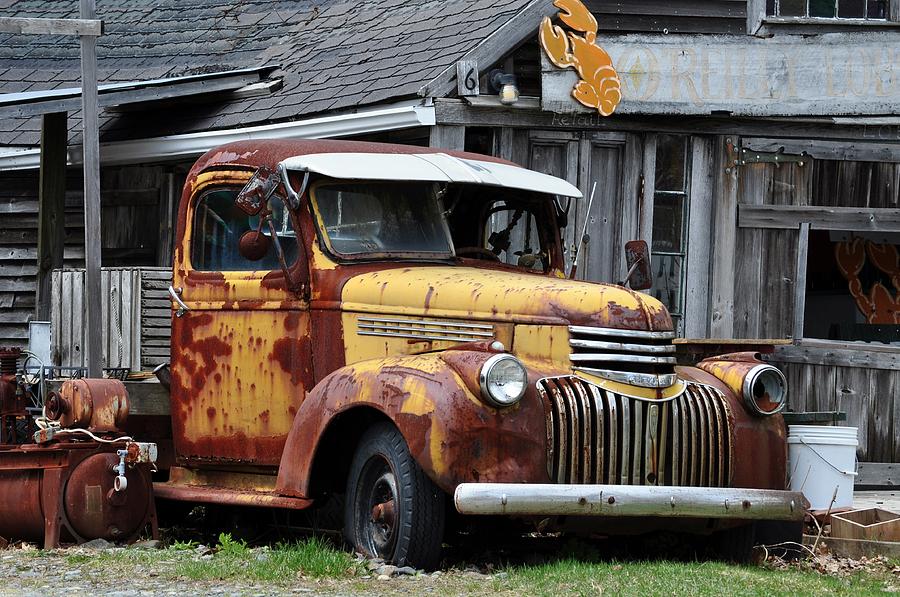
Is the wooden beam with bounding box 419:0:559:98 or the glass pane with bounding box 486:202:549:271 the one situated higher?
the wooden beam with bounding box 419:0:559:98

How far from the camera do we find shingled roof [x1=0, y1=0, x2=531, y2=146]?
462 inches

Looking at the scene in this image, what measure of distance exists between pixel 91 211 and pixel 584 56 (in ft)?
12.5

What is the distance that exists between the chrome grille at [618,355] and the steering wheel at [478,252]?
1.29 m

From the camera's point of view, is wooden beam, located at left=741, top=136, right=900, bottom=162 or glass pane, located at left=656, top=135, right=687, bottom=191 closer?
glass pane, located at left=656, top=135, right=687, bottom=191

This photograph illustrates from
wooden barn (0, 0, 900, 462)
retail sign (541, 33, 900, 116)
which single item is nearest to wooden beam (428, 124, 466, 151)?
wooden barn (0, 0, 900, 462)

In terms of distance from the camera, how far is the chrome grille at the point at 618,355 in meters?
6.68

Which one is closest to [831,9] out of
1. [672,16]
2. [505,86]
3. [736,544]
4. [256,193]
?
[672,16]

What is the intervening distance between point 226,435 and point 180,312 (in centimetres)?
76

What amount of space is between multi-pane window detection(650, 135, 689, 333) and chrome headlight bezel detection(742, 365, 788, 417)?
178 inches

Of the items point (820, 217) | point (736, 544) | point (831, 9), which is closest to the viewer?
point (736, 544)

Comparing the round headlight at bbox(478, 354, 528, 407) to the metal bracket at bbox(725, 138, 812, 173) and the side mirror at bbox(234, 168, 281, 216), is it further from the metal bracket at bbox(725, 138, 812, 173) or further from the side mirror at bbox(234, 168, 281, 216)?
the metal bracket at bbox(725, 138, 812, 173)

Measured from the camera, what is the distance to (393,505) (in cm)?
657

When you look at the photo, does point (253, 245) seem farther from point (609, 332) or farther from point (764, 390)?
point (764, 390)

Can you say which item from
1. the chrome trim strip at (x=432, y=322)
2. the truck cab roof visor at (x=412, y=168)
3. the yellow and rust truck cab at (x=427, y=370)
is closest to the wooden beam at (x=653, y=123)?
the yellow and rust truck cab at (x=427, y=370)
